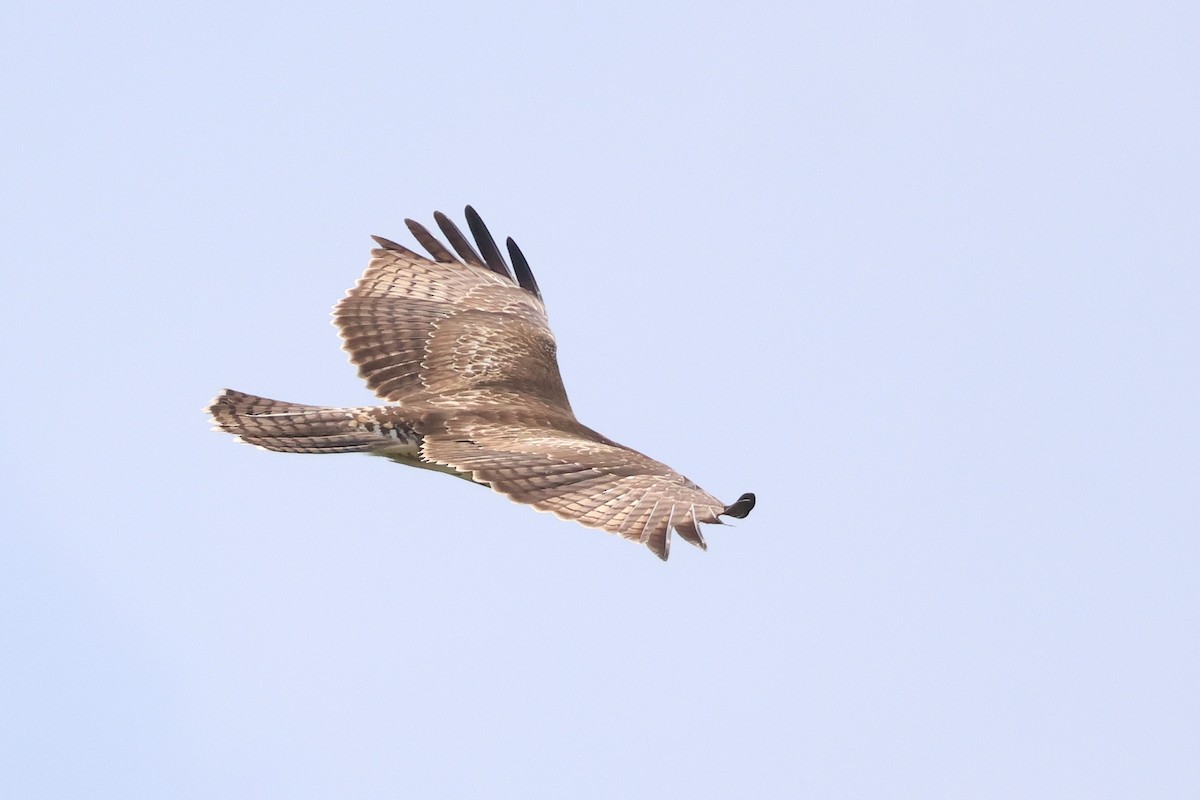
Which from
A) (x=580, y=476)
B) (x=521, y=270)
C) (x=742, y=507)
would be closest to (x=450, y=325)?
(x=521, y=270)

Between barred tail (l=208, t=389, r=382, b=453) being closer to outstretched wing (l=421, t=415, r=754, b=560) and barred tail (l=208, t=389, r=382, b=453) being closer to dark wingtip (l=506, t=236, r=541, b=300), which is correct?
outstretched wing (l=421, t=415, r=754, b=560)

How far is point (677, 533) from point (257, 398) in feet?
16.1

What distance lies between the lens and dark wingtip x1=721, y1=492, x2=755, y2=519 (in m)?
13.0

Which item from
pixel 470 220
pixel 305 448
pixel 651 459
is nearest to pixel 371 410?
pixel 305 448

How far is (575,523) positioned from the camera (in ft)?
44.4

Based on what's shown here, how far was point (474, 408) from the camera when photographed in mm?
16922

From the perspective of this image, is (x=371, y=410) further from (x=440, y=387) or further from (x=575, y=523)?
(x=575, y=523)

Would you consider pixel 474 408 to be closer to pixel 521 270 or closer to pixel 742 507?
pixel 521 270

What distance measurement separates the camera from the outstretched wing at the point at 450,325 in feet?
58.0

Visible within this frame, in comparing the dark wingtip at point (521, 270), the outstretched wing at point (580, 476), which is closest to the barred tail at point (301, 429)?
the outstretched wing at point (580, 476)

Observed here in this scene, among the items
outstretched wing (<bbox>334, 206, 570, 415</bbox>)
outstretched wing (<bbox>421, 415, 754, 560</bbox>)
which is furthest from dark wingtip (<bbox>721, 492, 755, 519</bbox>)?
outstretched wing (<bbox>334, 206, 570, 415</bbox>)

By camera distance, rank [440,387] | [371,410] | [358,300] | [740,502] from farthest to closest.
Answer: [358,300], [440,387], [371,410], [740,502]

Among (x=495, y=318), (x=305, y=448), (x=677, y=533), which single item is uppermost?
(x=495, y=318)

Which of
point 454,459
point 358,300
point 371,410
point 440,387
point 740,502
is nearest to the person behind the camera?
point 740,502
